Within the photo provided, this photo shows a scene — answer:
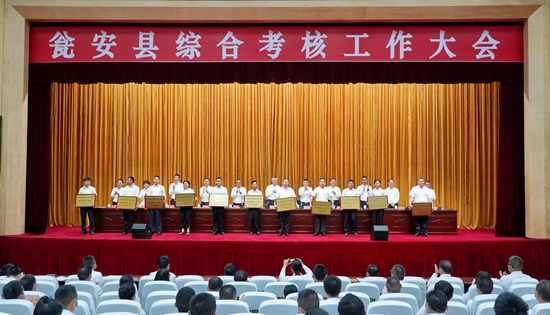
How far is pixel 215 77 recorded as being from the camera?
10.8 m

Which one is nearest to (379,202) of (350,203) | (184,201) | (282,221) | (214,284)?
→ (350,203)

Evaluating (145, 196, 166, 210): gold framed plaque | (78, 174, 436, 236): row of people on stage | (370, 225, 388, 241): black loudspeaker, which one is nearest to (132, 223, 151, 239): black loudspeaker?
(145, 196, 166, 210): gold framed plaque

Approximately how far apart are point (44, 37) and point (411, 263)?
8208 millimetres

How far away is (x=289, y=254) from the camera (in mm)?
9680

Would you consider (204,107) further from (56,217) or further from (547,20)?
(547,20)

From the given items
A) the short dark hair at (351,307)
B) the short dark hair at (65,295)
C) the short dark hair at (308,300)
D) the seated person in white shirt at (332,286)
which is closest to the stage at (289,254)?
the seated person in white shirt at (332,286)

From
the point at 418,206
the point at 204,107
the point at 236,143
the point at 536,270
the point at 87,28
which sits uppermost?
the point at 87,28

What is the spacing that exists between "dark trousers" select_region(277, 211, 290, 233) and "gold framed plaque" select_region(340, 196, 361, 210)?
115 centimetres

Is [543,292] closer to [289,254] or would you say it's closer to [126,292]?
[126,292]

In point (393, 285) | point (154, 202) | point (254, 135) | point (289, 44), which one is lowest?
point (393, 285)

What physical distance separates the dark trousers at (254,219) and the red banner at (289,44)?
3.10 m

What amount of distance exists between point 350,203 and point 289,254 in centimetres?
203

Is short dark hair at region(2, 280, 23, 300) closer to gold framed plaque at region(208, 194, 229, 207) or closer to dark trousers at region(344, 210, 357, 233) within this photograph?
gold framed plaque at region(208, 194, 229, 207)

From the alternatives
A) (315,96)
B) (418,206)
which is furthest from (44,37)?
(418,206)
